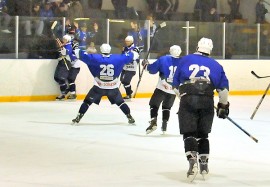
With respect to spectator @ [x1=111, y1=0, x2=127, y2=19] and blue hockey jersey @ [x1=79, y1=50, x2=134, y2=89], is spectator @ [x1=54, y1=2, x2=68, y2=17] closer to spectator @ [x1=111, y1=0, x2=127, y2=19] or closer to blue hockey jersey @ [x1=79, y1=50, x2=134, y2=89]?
spectator @ [x1=111, y1=0, x2=127, y2=19]

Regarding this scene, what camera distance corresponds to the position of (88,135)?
31.6ft

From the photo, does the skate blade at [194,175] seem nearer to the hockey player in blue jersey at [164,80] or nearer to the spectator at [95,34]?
the hockey player in blue jersey at [164,80]

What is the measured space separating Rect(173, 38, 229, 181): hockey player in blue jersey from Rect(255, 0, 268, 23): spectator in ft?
41.5

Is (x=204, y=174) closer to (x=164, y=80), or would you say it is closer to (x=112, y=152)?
(x=112, y=152)

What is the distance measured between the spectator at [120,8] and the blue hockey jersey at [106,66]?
7.72 m

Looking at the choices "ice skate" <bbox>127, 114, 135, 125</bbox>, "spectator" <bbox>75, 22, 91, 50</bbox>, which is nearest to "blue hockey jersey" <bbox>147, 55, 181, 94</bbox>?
"ice skate" <bbox>127, 114, 135, 125</bbox>

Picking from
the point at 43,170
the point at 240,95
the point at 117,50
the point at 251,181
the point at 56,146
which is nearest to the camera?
the point at 251,181

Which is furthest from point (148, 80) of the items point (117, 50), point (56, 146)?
point (56, 146)

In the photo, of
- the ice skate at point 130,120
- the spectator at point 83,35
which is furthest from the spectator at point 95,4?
the ice skate at point 130,120

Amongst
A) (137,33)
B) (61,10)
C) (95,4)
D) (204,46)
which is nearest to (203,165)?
(204,46)

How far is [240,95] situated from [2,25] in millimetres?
5553

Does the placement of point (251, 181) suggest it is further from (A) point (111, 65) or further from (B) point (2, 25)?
(B) point (2, 25)

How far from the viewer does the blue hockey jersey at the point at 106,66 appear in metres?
10.2

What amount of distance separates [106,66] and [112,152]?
7.54 feet
